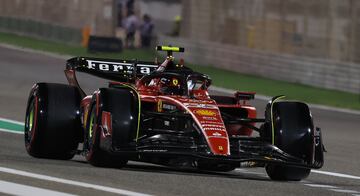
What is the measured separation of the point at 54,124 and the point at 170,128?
5.01ft

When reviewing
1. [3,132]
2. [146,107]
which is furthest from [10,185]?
[3,132]

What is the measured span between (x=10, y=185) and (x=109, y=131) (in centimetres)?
274

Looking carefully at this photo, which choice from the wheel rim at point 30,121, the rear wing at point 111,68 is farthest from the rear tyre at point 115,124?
the rear wing at point 111,68

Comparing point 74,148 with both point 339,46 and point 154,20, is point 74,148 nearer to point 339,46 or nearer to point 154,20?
point 339,46

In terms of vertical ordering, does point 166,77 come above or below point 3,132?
above

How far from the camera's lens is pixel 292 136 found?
14.9m

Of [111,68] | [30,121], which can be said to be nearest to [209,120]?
[30,121]

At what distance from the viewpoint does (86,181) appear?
1254cm

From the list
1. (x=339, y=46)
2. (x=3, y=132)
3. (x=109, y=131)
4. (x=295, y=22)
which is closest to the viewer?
(x=109, y=131)

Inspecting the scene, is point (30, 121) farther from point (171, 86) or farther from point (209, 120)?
point (209, 120)

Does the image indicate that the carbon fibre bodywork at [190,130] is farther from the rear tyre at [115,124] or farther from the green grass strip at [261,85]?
the green grass strip at [261,85]

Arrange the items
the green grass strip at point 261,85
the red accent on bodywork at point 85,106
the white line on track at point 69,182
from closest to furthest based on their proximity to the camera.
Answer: the white line on track at point 69,182, the red accent on bodywork at point 85,106, the green grass strip at point 261,85

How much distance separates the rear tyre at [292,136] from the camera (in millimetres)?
14852

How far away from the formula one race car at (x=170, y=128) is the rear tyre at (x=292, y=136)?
0.04 ft
